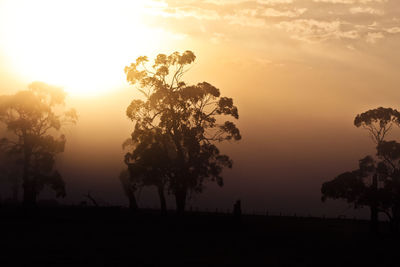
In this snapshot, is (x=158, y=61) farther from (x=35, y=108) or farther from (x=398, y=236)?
(x=398, y=236)

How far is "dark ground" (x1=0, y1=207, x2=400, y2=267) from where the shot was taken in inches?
1420

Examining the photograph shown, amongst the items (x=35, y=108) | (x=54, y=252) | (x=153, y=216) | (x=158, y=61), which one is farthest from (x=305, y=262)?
(x=35, y=108)

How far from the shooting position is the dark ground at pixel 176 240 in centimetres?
3606

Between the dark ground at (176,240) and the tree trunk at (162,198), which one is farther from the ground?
the tree trunk at (162,198)

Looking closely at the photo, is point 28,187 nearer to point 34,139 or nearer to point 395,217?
point 34,139

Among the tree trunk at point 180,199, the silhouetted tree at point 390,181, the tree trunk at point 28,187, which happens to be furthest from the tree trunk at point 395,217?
the tree trunk at point 28,187

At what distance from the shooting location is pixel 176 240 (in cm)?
4628

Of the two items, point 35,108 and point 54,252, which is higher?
point 35,108

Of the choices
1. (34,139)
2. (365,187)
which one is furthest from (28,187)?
(365,187)

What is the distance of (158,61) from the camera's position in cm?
6384

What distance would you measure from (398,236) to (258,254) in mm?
24749

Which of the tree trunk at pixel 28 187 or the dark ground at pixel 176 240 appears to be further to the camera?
the tree trunk at pixel 28 187

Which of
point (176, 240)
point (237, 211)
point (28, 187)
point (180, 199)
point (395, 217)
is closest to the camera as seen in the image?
point (176, 240)

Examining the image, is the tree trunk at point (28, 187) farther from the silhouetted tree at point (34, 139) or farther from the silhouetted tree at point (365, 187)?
the silhouetted tree at point (365, 187)
